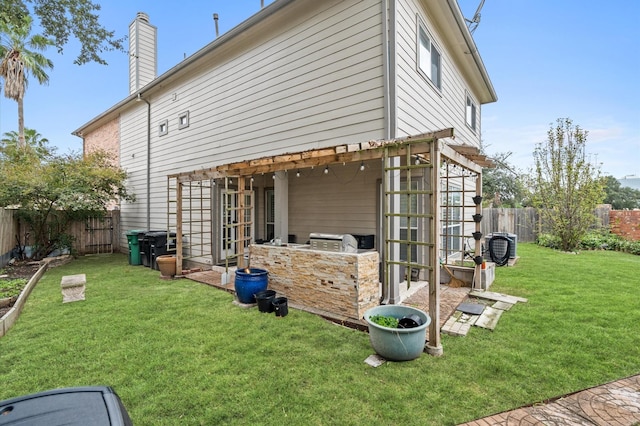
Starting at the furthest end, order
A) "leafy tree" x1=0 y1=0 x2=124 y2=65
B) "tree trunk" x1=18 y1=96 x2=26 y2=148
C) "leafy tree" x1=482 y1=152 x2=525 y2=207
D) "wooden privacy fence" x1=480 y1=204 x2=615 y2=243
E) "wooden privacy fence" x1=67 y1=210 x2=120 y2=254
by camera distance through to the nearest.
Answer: "leafy tree" x1=482 y1=152 x2=525 y2=207, "tree trunk" x1=18 y1=96 x2=26 y2=148, "wooden privacy fence" x1=480 y1=204 x2=615 y2=243, "wooden privacy fence" x1=67 y1=210 x2=120 y2=254, "leafy tree" x1=0 y1=0 x2=124 y2=65

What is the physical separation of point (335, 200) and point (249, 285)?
122 inches

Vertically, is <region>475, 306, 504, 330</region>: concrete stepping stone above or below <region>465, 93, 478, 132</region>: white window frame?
below

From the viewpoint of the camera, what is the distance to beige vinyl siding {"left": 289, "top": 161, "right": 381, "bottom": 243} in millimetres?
6668

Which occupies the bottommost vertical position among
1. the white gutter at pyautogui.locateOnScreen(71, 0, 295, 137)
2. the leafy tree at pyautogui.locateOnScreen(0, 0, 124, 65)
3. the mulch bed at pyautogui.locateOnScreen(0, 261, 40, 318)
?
the mulch bed at pyautogui.locateOnScreen(0, 261, 40, 318)

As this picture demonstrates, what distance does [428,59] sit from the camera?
640 centimetres

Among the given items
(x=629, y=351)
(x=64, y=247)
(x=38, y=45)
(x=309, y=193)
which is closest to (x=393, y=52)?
(x=309, y=193)

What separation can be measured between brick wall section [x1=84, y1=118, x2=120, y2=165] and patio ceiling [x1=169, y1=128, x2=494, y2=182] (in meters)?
8.45

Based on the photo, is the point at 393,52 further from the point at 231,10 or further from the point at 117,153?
the point at 117,153

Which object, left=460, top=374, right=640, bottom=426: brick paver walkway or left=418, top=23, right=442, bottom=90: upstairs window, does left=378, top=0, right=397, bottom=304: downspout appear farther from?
left=460, top=374, right=640, bottom=426: brick paver walkway

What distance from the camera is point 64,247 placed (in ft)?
33.7

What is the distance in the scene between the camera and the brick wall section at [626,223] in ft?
36.2

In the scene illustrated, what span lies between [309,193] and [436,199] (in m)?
4.60

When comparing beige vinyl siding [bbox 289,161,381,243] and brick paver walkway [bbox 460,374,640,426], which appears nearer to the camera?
brick paver walkway [bbox 460,374,640,426]

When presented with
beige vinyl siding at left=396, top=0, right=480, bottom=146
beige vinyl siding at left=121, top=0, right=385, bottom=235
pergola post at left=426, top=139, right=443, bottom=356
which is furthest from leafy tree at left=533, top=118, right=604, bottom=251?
pergola post at left=426, top=139, right=443, bottom=356
